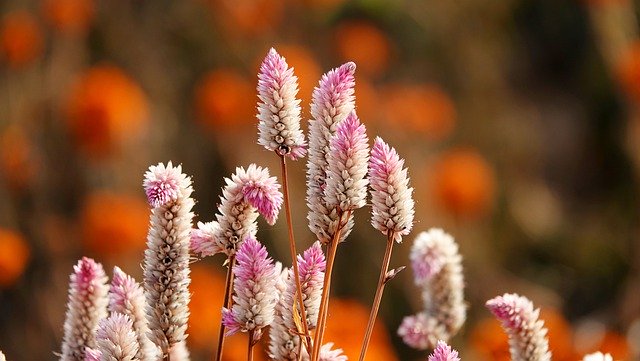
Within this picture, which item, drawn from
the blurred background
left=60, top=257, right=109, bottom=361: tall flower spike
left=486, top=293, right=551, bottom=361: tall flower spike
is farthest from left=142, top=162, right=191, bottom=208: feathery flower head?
the blurred background

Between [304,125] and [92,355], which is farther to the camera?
[304,125]

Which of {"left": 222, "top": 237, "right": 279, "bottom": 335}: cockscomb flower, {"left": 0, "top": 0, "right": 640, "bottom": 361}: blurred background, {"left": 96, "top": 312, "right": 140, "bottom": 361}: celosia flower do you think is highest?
{"left": 0, "top": 0, "right": 640, "bottom": 361}: blurred background

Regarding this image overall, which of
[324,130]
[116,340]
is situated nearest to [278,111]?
[324,130]

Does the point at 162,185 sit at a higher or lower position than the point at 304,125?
lower

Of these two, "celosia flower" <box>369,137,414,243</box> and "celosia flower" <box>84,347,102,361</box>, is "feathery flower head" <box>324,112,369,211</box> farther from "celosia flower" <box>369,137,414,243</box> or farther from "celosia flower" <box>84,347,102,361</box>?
"celosia flower" <box>84,347,102,361</box>

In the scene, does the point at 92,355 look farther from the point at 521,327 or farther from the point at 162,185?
the point at 521,327

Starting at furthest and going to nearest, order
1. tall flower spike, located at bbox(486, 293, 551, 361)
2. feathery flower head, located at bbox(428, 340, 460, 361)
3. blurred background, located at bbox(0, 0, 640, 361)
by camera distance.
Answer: blurred background, located at bbox(0, 0, 640, 361) < tall flower spike, located at bbox(486, 293, 551, 361) < feathery flower head, located at bbox(428, 340, 460, 361)
